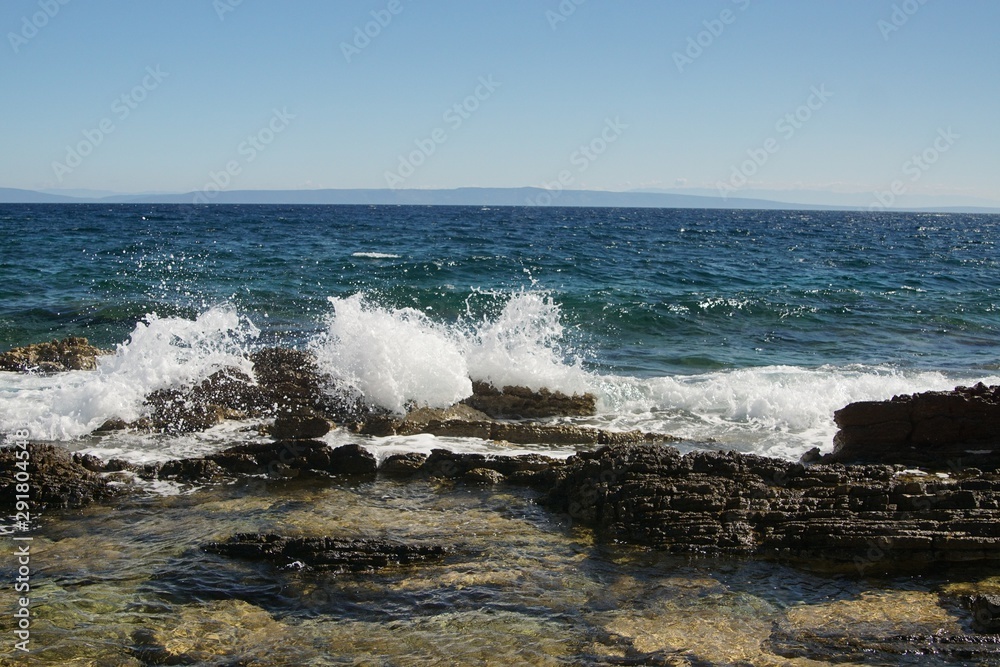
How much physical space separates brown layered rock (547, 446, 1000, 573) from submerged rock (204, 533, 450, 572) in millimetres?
1924

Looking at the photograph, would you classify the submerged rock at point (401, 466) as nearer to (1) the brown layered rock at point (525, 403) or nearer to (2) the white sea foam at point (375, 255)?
(1) the brown layered rock at point (525, 403)

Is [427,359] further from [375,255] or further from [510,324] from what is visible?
[375,255]

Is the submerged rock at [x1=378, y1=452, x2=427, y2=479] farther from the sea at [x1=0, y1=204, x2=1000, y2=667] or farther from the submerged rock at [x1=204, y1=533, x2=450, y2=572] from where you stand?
the submerged rock at [x1=204, y1=533, x2=450, y2=572]

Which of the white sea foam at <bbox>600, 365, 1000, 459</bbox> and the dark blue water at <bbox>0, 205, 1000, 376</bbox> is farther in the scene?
the dark blue water at <bbox>0, 205, 1000, 376</bbox>

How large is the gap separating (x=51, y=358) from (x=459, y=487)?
878 cm

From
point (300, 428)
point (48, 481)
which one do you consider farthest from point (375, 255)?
point (48, 481)

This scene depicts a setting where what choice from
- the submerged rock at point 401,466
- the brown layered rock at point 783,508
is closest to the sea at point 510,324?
the submerged rock at point 401,466

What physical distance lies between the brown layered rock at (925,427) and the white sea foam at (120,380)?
870 cm

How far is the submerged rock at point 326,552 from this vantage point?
6953 millimetres

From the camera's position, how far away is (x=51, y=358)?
13.8 meters

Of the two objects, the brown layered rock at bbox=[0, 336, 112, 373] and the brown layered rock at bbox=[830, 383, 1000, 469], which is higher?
the brown layered rock at bbox=[830, 383, 1000, 469]

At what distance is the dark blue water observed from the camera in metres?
18.2

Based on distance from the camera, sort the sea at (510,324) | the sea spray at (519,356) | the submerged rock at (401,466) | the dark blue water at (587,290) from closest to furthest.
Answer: the submerged rock at (401,466)
the sea at (510,324)
the sea spray at (519,356)
the dark blue water at (587,290)

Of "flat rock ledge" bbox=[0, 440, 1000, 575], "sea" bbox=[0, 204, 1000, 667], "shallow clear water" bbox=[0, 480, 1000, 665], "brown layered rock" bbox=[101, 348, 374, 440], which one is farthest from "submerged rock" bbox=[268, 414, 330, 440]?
"shallow clear water" bbox=[0, 480, 1000, 665]
